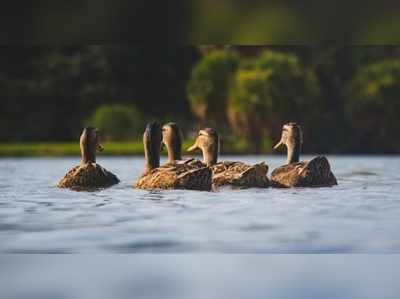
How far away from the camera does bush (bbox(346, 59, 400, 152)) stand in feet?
18.1

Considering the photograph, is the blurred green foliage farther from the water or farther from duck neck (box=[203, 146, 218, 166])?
the water

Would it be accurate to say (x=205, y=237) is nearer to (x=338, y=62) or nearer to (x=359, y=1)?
(x=338, y=62)

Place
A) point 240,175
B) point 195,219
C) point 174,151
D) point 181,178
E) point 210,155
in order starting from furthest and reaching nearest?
point 174,151, point 210,155, point 240,175, point 181,178, point 195,219

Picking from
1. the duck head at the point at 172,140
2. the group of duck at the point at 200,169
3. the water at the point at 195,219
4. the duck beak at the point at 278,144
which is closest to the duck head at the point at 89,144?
the group of duck at the point at 200,169

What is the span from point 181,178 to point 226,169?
0.34 meters

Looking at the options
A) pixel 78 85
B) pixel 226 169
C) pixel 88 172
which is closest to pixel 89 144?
pixel 88 172

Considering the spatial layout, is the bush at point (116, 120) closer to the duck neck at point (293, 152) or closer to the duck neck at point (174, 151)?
the duck neck at point (174, 151)

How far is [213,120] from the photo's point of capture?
5.57 m

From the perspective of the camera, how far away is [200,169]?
523cm

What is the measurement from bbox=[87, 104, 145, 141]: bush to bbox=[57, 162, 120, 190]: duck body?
0.22 m

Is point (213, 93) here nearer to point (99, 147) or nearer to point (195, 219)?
point (99, 147)

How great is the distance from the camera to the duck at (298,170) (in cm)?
535

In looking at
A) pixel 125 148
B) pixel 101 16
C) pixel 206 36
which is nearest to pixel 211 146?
pixel 125 148

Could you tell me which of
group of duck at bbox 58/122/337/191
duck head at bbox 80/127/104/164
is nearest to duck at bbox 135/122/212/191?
group of duck at bbox 58/122/337/191
